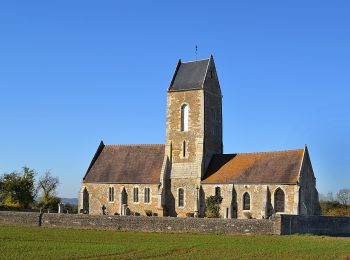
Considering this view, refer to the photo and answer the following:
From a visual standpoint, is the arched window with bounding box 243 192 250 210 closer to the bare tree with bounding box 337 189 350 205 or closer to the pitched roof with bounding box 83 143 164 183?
the pitched roof with bounding box 83 143 164 183

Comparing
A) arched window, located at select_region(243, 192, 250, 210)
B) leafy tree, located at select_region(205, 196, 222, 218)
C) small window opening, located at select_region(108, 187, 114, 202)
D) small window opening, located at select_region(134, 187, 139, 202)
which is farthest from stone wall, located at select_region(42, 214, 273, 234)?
small window opening, located at select_region(108, 187, 114, 202)

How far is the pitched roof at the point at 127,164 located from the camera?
60594 millimetres

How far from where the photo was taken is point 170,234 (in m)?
41.7

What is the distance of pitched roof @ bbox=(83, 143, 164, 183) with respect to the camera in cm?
6059

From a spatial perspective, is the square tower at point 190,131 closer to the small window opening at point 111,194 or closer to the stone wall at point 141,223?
the small window opening at point 111,194

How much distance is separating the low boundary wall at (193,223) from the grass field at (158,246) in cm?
155

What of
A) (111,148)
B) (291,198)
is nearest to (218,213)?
(291,198)

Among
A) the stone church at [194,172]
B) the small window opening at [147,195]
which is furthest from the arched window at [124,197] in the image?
the small window opening at [147,195]

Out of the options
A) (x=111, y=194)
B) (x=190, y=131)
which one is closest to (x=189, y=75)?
(x=190, y=131)

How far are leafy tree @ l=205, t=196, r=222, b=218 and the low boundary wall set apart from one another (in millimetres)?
10886

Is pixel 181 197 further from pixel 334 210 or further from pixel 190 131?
pixel 334 210

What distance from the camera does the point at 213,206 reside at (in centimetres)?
5494

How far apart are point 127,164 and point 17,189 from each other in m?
13.9

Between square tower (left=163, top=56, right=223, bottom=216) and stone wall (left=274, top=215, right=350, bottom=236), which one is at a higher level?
square tower (left=163, top=56, right=223, bottom=216)
